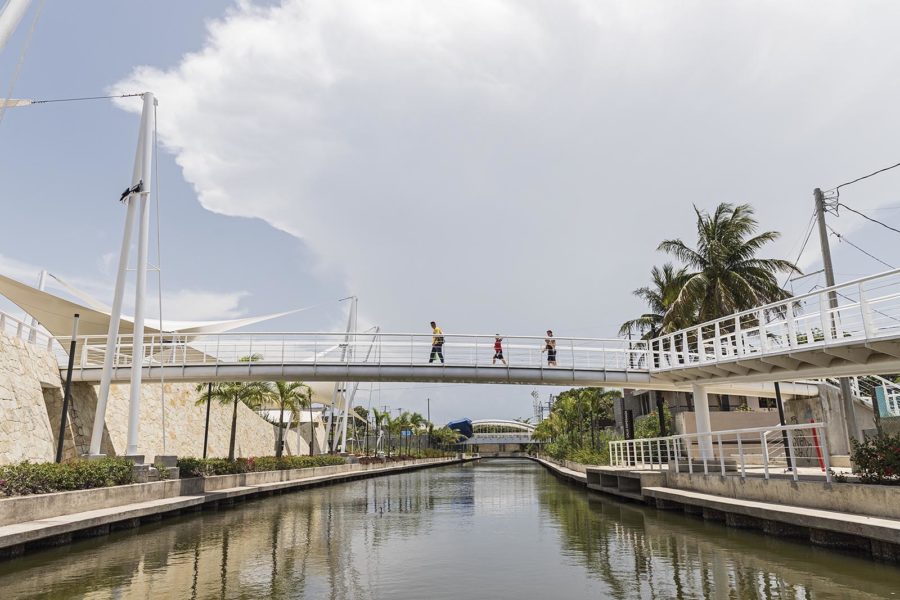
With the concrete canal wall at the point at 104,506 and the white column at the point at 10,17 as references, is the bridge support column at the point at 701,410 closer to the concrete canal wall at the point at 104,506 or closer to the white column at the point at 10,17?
the concrete canal wall at the point at 104,506

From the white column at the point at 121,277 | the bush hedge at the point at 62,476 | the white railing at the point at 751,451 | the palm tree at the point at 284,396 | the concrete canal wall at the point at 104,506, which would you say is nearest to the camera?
the concrete canal wall at the point at 104,506

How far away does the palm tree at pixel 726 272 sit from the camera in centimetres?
2856

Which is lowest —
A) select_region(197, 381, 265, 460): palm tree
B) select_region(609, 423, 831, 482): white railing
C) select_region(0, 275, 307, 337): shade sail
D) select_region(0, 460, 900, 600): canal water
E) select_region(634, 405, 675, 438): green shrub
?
select_region(0, 460, 900, 600): canal water

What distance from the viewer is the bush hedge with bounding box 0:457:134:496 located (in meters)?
13.2

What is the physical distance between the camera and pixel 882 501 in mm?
10625

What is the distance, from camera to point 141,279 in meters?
22.3

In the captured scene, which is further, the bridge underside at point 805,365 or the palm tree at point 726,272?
the palm tree at point 726,272

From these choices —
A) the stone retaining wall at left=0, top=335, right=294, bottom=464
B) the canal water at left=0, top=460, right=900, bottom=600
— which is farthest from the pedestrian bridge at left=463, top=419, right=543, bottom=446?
the canal water at left=0, top=460, right=900, bottom=600

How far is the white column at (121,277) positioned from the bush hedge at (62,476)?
11.9 ft

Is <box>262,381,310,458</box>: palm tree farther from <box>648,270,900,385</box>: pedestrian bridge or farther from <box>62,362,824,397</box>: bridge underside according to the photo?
<box>648,270,900,385</box>: pedestrian bridge

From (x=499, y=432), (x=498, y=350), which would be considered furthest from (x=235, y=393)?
(x=499, y=432)

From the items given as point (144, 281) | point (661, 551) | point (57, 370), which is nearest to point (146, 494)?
point (144, 281)

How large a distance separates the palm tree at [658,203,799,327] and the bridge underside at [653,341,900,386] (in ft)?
24.0

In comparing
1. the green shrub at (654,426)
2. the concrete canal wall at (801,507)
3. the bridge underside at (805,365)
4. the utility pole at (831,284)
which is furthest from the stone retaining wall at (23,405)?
the green shrub at (654,426)
